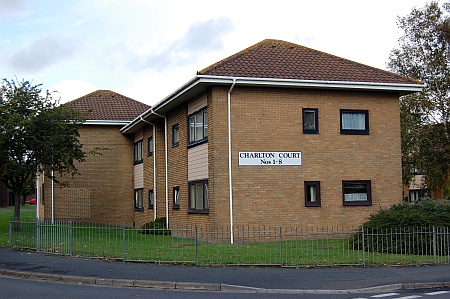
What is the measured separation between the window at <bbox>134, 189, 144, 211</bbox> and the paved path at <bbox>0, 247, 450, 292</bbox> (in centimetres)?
1600

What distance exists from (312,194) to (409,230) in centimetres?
537

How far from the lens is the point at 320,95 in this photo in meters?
21.7

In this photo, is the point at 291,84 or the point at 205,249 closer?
the point at 205,249

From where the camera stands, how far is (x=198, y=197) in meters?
22.2

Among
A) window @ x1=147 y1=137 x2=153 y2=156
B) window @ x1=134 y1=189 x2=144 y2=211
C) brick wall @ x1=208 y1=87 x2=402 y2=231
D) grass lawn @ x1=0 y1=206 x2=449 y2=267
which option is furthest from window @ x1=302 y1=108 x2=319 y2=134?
window @ x1=134 y1=189 x2=144 y2=211

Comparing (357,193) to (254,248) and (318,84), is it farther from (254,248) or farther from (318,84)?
(254,248)

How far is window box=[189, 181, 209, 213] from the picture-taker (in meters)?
21.4

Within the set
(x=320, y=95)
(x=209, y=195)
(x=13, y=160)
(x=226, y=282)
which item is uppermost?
(x=320, y=95)

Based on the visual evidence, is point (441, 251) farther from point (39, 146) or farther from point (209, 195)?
point (39, 146)

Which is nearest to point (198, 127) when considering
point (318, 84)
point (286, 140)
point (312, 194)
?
point (286, 140)

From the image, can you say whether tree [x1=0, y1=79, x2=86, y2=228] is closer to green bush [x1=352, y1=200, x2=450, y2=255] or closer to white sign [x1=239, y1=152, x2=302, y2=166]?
white sign [x1=239, y1=152, x2=302, y2=166]

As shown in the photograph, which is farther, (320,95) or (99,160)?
(99,160)

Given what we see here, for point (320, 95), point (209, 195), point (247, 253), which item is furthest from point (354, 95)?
point (247, 253)

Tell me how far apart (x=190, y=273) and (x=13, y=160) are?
14197mm
